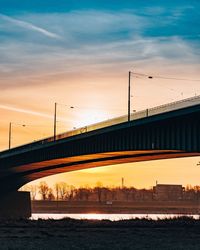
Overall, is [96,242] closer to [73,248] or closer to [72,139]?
[73,248]

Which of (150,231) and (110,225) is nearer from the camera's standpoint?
(150,231)

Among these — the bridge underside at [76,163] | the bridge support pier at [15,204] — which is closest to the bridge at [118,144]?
the bridge underside at [76,163]

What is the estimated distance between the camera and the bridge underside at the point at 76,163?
241ft

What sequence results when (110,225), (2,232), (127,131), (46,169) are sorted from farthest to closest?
(46,169), (127,131), (110,225), (2,232)

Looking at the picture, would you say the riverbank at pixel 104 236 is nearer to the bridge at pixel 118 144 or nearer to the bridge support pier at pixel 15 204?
the bridge at pixel 118 144

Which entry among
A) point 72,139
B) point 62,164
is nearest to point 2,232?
point 72,139

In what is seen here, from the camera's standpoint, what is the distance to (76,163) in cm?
9531

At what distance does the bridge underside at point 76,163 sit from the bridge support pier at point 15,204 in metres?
2.29

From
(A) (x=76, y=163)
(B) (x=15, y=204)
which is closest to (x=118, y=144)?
(A) (x=76, y=163)

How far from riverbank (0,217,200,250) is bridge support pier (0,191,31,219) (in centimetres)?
7589

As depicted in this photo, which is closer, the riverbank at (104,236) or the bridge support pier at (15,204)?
the riverbank at (104,236)

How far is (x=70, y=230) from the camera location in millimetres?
41844

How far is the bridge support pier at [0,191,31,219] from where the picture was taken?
122312 millimetres

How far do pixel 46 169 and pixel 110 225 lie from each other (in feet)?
202
